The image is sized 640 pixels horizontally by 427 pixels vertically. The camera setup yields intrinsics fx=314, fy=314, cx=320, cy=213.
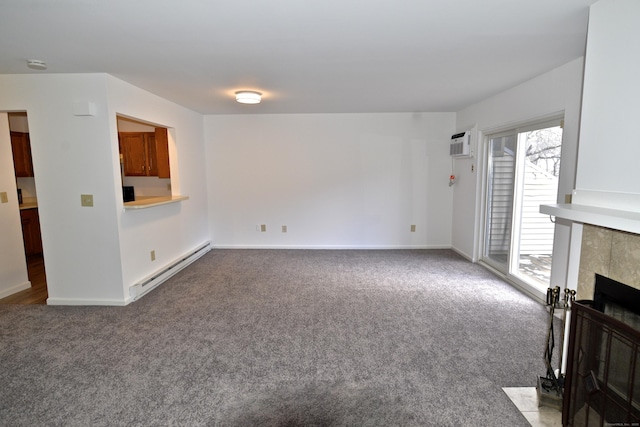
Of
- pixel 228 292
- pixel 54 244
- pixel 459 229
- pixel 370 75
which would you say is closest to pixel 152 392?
pixel 228 292

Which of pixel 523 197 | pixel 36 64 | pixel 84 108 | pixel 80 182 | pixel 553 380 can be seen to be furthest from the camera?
pixel 523 197

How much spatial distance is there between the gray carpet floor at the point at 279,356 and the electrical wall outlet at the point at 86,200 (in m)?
1.08

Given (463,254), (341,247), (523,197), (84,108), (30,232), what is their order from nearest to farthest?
1. (84,108)
2. (523,197)
3. (30,232)
4. (463,254)
5. (341,247)

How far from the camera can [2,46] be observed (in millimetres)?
2367

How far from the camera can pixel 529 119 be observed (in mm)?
3391

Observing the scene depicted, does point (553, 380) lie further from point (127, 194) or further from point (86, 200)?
point (127, 194)

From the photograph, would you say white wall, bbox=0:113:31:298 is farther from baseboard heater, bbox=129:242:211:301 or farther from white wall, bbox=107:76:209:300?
baseboard heater, bbox=129:242:211:301

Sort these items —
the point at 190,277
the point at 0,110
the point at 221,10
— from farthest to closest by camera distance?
the point at 190,277 < the point at 0,110 < the point at 221,10

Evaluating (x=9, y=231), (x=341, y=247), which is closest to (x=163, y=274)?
(x=9, y=231)

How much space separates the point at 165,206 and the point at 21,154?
2.69 m

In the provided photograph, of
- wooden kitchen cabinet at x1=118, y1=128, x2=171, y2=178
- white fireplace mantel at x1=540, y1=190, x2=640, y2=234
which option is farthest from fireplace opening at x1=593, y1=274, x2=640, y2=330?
wooden kitchen cabinet at x1=118, y1=128, x2=171, y2=178

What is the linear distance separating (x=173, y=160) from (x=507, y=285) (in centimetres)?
475

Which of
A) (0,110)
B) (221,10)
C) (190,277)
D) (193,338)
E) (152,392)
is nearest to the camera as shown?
(221,10)

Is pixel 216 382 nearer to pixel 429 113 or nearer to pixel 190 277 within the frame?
pixel 190 277
